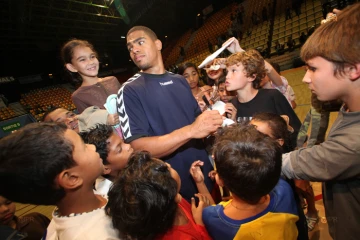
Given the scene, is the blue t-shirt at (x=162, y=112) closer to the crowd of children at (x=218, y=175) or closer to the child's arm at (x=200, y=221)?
the crowd of children at (x=218, y=175)

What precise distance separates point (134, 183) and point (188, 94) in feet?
3.26

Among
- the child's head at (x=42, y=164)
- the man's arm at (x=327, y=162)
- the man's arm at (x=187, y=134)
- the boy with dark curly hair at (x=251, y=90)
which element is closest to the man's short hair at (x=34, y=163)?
the child's head at (x=42, y=164)

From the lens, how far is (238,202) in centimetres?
105

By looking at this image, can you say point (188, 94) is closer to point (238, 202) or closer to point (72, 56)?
point (238, 202)

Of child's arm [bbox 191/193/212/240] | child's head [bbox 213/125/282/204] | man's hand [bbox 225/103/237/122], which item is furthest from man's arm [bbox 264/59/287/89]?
child's arm [bbox 191/193/212/240]

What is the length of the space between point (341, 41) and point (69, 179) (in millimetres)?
1508

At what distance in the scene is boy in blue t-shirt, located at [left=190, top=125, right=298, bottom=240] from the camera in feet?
3.10

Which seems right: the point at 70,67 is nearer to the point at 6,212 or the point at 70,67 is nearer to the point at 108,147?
the point at 108,147

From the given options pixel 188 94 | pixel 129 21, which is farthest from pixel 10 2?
pixel 188 94

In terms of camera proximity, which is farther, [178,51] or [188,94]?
[178,51]

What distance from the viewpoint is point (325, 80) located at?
1.03 meters

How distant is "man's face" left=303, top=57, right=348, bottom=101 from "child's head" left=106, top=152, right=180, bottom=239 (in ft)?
3.19

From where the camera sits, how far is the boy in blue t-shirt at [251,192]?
0.94 meters

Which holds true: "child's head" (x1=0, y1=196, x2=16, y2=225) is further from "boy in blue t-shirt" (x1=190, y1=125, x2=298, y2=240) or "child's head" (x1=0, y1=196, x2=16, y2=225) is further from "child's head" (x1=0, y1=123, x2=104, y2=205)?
"boy in blue t-shirt" (x1=190, y1=125, x2=298, y2=240)
